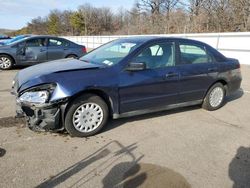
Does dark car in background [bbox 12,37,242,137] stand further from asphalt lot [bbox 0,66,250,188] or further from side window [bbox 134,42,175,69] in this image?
asphalt lot [bbox 0,66,250,188]

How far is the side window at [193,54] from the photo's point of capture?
5.17 metres

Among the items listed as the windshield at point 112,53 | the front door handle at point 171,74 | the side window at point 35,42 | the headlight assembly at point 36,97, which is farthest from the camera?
the side window at point 35,42

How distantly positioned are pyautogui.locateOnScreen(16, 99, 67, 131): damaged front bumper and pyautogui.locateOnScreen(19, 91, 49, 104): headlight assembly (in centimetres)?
7

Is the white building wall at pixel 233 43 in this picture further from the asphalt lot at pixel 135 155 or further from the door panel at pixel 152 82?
the door panel at pixel 152 82

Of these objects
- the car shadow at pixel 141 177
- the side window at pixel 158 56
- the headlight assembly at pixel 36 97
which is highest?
the side window at pixel 158 56

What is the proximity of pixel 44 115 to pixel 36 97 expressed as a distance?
284mm

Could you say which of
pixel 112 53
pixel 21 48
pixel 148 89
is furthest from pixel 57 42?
pixel 148 89

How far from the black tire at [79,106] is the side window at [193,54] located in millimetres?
1868

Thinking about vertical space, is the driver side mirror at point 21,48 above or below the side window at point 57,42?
below

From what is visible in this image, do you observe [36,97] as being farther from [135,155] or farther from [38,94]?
[135,155]

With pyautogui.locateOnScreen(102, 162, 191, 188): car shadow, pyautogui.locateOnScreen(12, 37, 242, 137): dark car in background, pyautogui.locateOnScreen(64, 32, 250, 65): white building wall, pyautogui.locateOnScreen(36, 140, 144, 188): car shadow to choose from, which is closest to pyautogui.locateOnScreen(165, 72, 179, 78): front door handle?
pyautogui.locateOnScreen(12, 37, 242, 137): dark car in background

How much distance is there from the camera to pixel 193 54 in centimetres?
542

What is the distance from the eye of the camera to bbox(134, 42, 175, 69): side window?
4688 mm

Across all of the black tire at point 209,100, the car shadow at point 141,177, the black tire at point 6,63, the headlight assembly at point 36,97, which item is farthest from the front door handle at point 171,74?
the black tire at point 6,63
